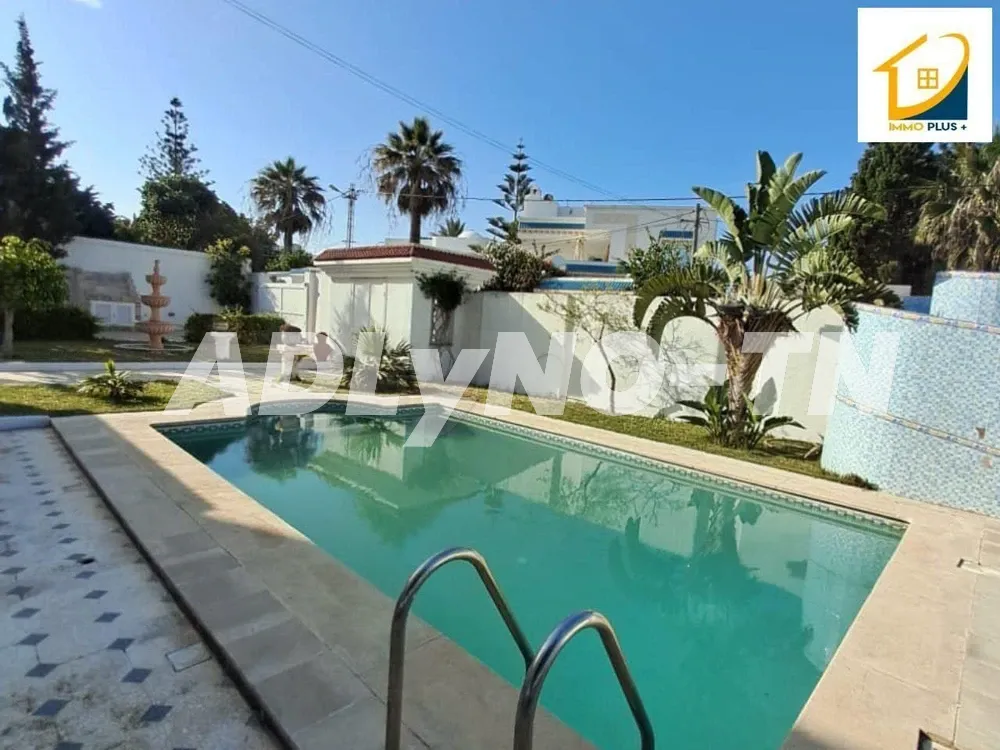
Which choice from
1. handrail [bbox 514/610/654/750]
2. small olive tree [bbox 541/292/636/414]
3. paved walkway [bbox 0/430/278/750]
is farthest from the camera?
small olive tree [bbox 541/292/636/414]

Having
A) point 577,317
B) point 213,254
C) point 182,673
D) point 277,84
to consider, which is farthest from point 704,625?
point 213,254

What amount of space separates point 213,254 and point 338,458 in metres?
22.4

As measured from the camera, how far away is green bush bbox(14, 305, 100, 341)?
18484 millimetres

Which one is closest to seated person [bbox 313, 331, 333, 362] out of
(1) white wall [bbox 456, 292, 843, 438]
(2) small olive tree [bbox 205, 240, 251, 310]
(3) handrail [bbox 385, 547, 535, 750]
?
(1) white wall [bbox 456, 292, 843, 438]

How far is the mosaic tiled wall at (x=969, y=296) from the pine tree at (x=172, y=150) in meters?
46.8

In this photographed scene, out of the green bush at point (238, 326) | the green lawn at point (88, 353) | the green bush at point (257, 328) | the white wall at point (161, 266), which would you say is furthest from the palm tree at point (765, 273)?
the white wall at point (161, 266)

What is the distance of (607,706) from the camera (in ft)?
12.7

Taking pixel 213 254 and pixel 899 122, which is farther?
pixel 213 254

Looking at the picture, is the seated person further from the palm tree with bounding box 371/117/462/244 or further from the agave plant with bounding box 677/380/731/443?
the agave plant with bounding box 677/380/731/443

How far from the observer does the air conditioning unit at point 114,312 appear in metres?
23.7

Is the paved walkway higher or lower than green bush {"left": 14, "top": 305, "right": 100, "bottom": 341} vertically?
lower

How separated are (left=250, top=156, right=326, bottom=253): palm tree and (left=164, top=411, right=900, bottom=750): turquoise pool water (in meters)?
24.5

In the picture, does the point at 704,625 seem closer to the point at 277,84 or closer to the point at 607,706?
the point at 607,706

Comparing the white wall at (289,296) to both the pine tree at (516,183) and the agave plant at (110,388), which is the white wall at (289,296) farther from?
the pine tree at (516,183)
